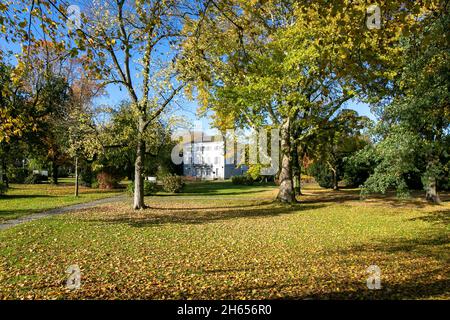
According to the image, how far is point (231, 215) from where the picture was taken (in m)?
15.8

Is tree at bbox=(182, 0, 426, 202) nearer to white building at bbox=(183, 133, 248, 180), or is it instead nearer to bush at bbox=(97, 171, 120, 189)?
bush at bbox=(97, 171, 120, 189)

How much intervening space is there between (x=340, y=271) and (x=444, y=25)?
7812mm

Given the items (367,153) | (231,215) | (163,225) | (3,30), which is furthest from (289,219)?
(3,30)

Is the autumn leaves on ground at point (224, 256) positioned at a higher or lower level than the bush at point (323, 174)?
lower

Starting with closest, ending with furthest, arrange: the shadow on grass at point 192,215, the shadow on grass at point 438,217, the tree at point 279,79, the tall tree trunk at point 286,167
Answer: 1. the shadow on grass at point 192,215
2. the shadow on grass at point 438,217
3. the tree at point 279,79
4. the tall tree trunk at point 286,167

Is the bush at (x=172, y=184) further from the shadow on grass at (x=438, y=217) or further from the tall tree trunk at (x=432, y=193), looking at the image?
the shadow on grass at (x=438, y=217)

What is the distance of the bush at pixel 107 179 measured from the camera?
3262cm

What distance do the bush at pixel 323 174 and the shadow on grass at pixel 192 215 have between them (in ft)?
51.3

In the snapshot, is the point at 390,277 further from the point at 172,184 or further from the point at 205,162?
the point at 205,162

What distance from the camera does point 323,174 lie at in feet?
113

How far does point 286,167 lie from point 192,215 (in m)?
7.63

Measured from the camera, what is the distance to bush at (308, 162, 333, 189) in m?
34.1

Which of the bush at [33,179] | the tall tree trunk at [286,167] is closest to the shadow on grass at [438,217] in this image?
the tall tree trunk at [286,167]

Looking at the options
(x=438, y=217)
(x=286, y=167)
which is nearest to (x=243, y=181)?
(x=286, y=167)
